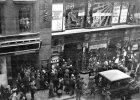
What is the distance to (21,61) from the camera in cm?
1897

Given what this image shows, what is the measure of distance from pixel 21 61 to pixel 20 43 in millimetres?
1740

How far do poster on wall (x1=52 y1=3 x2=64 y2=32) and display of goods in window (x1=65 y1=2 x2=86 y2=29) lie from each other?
778mm

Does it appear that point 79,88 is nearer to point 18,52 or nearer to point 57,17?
point 18,52

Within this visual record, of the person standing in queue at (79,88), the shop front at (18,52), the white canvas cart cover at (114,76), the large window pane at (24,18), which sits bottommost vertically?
the person standing in queue at (79,88)

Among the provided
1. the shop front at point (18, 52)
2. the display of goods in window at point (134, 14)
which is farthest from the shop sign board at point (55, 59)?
the display of goods in window at point (134, 14)

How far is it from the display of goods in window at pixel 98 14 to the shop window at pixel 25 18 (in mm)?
6587

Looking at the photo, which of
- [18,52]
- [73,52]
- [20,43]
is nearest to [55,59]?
[73,52]

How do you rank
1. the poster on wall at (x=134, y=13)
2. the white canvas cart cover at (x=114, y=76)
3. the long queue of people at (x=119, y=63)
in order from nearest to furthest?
the white canvas cart cover at (x=114, y=76) → the long queue of people at (x=119, y=63) → the poster on wall at (x=134, y=13)

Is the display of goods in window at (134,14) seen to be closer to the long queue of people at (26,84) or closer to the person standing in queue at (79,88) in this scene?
the person standing in queue at (79,88)

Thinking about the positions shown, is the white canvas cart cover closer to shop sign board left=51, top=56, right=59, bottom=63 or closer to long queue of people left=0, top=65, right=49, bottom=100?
long queue of people left=0, top=65, right=49, bottom=100

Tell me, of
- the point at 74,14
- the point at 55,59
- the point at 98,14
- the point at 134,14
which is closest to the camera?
the point at 55,59

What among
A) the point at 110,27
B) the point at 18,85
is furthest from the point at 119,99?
the point at 110,27

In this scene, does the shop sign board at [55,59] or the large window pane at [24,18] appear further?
the shop sign board at [55,59]

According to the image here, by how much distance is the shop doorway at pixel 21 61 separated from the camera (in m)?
18.7
